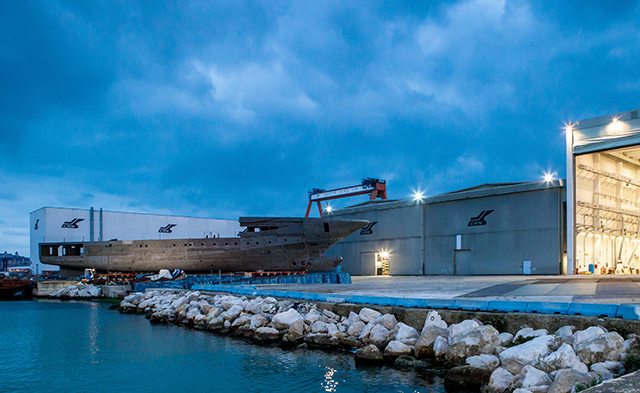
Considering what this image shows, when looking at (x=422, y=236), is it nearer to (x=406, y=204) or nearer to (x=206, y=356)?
(x=406, y=204)

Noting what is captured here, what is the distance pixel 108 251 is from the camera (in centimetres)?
3606

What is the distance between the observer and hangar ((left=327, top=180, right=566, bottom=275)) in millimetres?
25422

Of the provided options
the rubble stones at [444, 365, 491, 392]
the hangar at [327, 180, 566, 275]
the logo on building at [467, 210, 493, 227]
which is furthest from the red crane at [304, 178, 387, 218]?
the rubble stones at [444, 365, 491, 392]

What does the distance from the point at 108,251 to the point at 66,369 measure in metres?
28.5

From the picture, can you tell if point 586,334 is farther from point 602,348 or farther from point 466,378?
point 466,378

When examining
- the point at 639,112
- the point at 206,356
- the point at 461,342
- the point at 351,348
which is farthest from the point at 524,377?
the point at 639,112

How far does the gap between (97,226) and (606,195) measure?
51.1m

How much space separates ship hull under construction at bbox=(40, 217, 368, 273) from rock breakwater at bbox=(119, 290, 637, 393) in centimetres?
1511

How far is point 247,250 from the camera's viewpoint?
31.0 m

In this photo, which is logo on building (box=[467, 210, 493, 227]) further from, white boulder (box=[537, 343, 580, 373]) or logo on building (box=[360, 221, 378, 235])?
white boulder (box=[537, 343, 580, 373])

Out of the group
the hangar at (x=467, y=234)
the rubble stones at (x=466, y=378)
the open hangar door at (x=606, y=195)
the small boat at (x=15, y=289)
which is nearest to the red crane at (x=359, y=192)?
the hangar at (x=467, y=234)

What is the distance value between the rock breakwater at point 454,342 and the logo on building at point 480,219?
1828 cm

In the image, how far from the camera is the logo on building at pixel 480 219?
27859mm

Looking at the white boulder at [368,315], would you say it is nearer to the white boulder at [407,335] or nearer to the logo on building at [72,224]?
the white boulder at [407,335]
